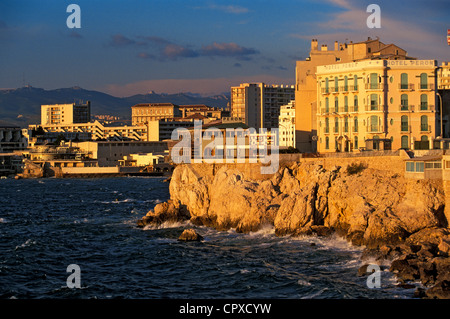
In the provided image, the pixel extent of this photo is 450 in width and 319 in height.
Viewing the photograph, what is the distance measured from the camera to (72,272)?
3922 cm

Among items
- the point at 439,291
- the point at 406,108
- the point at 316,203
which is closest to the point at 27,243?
the point at 316,203

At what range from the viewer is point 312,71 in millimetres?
79188

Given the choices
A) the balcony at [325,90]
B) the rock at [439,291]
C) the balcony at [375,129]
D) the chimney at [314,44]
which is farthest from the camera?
the chimney at [314,44]

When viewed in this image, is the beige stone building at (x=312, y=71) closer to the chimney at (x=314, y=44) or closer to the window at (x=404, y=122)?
the chimney at (x=314, y=44)

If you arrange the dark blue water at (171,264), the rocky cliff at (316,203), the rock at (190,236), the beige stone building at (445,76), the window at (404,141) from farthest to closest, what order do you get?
1. the beige stone building at (445,76)
2. the window at (404,141)
3. the rock at (190,236)
4. the rocky cliff at (316,203)
5. the dark blue water at (171,264)

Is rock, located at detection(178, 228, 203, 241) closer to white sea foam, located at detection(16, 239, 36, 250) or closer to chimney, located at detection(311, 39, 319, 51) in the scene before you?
white sea foam, located at detection(16, 239, 36, 250)

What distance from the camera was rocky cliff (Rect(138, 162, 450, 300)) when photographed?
4006cm

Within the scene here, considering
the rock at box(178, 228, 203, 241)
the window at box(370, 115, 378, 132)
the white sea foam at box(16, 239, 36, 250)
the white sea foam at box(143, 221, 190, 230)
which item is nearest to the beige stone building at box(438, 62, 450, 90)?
the window at box(370, 115, 378, 132)

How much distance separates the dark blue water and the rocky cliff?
139 centimetres

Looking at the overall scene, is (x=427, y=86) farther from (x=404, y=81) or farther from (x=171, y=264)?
(x=171, y=264)

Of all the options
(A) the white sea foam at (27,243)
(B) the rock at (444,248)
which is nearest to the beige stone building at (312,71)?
(A) the white sea foam at (27,243)

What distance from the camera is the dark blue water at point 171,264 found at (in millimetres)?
33438

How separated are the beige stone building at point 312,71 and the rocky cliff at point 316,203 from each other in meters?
16.9

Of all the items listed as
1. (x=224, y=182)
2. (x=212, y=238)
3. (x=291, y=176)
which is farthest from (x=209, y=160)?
(x=212, y=238)
